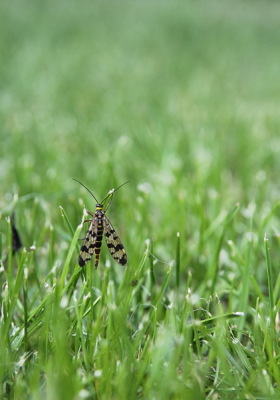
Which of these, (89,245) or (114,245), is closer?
(89,245)

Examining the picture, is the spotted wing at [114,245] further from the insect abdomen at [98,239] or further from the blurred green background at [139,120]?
the blurred green background at [139,120]

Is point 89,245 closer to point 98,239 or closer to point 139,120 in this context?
point 98,239

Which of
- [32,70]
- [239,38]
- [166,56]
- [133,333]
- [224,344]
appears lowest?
[224,344]

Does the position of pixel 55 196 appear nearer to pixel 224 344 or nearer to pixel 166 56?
pixel 224 344

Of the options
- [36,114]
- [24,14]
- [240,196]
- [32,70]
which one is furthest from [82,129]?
[24,14]

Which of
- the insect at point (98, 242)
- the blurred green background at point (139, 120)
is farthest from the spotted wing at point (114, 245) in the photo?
the blurred green background at point (139, 120)

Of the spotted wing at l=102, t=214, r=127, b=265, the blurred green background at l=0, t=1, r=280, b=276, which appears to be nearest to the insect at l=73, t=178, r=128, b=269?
the spotted wing at l=102, t=214, r=127, b=265

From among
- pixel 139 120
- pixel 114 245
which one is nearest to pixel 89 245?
pixel 114 245
